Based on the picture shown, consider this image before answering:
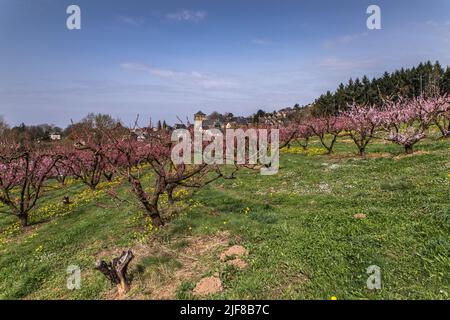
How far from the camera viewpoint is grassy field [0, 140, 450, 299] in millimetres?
6039

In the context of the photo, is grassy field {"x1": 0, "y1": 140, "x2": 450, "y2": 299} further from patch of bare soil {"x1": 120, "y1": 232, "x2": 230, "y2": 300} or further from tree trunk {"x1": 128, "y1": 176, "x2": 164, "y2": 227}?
tree trunk {"x1": 128, "y1": 176, "x2": 164, "y2": 227}

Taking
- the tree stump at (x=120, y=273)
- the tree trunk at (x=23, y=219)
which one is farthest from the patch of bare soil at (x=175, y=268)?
the tree trunk at (x=23, y=219)

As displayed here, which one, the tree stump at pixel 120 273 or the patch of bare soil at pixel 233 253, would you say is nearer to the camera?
the tree stump at pixel 120 273

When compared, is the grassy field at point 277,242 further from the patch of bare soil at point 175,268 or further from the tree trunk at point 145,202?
the tree trunk at point 145,202

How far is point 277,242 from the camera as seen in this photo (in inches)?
314

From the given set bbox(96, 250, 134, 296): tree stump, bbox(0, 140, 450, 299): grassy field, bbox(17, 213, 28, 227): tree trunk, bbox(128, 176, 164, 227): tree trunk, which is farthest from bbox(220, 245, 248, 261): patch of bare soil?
bbox(17, 213, 28, 227): tree trunk

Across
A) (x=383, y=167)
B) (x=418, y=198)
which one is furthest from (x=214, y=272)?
(x=383, y=167)

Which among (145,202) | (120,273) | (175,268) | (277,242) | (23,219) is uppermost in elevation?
(145,202)

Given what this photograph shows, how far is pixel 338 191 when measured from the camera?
12.3 meters

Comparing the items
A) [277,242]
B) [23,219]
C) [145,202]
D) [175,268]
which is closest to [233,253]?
[277,242]

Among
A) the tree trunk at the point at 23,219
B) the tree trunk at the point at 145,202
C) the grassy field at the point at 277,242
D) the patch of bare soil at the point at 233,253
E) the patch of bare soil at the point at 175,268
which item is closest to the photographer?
the grassy field at the point at 277,242

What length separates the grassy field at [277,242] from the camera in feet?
19.8

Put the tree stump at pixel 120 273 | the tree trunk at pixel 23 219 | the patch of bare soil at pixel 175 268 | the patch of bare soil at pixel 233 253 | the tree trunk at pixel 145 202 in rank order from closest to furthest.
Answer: the patch of bare soil at pixel 175 268 < the tree stump at pixel 120 273 < the patch of bare soil at pixel 233 253 < the tree trunk at pixel 145 202 < the tree trunk at pixel 23 219

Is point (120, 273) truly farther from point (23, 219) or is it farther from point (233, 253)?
point (23, 219)
